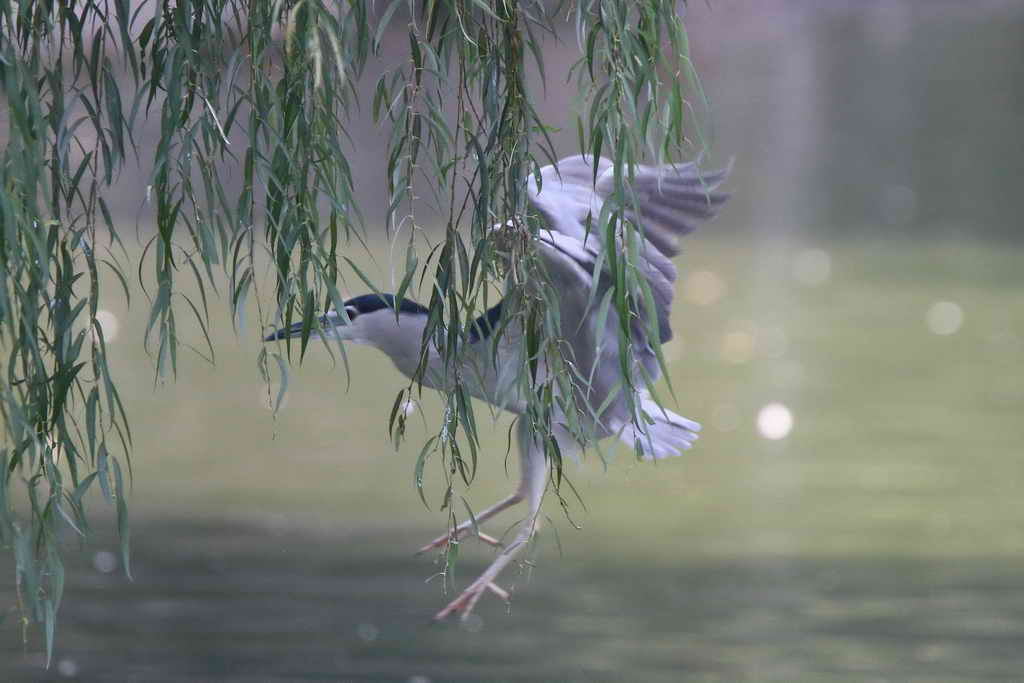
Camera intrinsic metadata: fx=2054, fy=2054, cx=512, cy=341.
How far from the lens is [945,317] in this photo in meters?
10.5

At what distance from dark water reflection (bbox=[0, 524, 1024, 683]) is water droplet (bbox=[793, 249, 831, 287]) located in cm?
547

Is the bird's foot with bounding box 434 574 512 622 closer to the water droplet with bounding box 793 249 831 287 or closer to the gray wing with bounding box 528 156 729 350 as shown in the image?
the gray wing with bounding box 528 156 729 350

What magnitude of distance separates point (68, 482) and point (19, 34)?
4.50 meters

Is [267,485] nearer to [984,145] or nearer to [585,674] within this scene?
[585,674]

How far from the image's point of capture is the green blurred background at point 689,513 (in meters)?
5.37

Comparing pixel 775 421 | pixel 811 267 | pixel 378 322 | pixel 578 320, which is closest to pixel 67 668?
pixel 378 322

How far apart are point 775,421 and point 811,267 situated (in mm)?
3729

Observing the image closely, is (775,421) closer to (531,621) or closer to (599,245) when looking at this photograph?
(531,621)

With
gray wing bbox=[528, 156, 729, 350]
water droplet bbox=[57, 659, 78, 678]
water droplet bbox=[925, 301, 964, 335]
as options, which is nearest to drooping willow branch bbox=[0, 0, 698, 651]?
gray wing bbox=[528, 156, 729, 350]

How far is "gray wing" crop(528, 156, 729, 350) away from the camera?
3.86 metres

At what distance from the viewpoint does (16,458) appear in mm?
3111

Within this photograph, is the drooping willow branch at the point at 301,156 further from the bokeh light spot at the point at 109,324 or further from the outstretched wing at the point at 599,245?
the bokeh light spot at the point at 109,324

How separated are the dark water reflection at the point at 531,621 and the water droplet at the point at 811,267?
547 centimetres

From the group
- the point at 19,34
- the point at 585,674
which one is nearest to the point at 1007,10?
the point at 585,674
